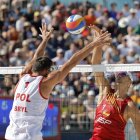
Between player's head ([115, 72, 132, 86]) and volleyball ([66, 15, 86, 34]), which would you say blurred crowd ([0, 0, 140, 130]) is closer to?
volleyball ([66, 15, 86, 34])

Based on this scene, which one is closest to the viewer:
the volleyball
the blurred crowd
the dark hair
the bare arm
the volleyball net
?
the dark hair

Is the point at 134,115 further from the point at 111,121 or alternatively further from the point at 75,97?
the point at 75,97

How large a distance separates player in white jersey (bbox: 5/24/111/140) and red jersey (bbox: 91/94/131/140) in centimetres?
125

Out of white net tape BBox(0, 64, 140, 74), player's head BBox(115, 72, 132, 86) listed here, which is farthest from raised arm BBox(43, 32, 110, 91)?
white net tape BBox(0, 64, 140, 74)

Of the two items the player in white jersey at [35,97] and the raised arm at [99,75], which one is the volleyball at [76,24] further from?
the player in white jersey at [35,97]

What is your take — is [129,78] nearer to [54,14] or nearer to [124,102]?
[124,102]

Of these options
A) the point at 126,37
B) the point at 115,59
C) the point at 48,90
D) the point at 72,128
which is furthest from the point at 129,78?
the point at 126,37

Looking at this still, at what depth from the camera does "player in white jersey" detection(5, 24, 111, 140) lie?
24.7 ft

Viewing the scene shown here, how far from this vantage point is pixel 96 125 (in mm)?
8719

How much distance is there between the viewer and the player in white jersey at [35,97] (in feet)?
24.7

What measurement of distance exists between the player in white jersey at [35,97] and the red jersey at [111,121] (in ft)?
4.09

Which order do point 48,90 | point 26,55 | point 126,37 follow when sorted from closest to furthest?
point 48,90, point 26,55, point 126,37

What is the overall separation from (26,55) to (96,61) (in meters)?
7.66

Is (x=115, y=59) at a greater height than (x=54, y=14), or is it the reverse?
(x=54, y=14)
